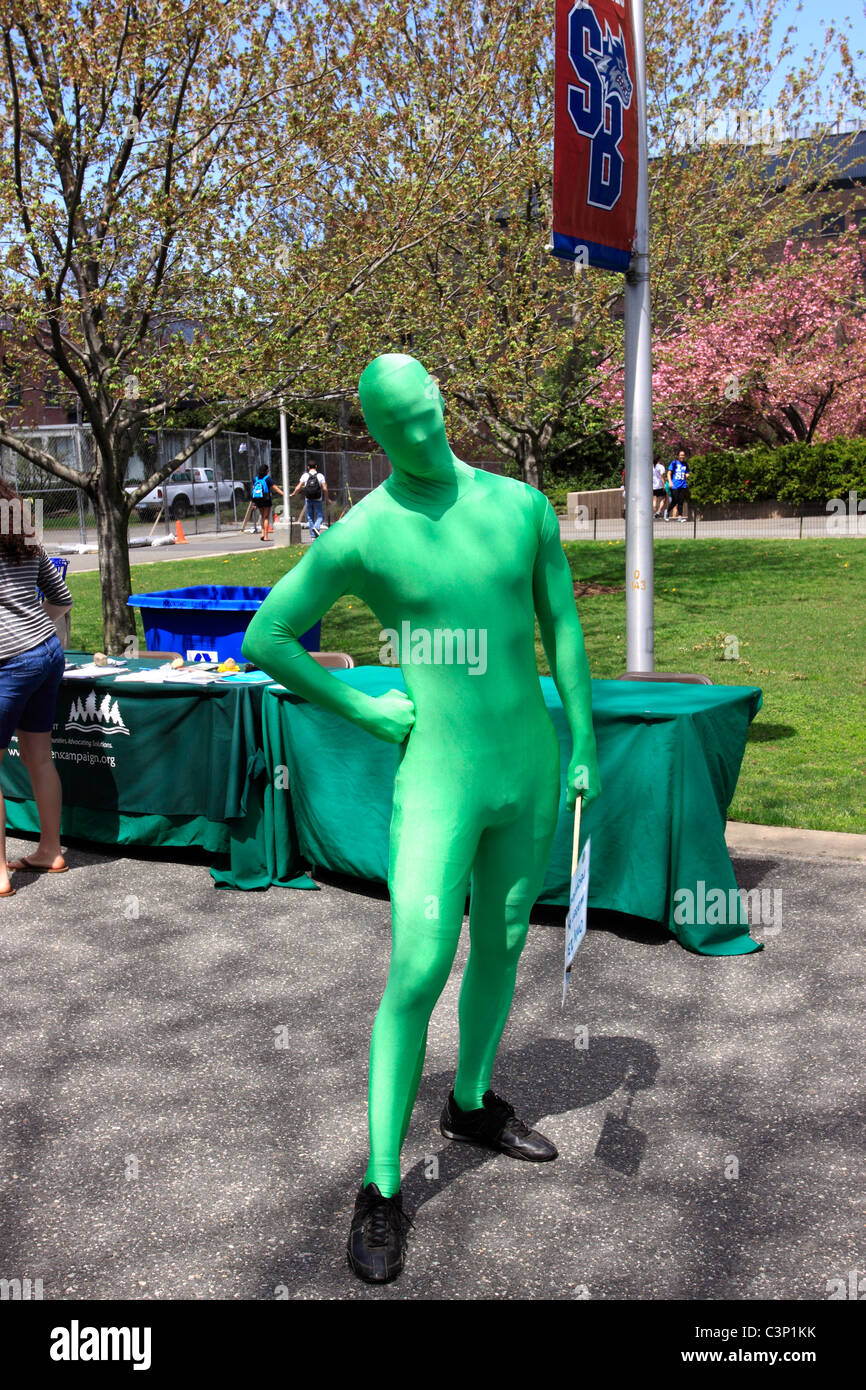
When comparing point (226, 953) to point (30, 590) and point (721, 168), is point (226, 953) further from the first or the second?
point (721, 168)

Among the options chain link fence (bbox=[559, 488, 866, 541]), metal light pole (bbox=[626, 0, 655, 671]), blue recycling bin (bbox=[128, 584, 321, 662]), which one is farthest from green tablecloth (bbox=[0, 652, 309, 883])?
chain link fence (bbox=[559, 488, 866, 541])

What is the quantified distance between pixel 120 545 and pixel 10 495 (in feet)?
19.8

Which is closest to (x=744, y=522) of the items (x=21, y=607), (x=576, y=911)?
(x=21, y=607)

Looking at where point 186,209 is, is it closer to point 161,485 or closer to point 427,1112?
point 427,1112

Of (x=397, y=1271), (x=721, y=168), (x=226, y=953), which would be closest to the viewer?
(x=397, y=1271)

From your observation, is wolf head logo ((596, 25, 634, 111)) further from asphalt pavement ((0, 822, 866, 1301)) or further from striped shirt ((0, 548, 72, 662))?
asphalt pavement ((0, 822, 866, 1301))

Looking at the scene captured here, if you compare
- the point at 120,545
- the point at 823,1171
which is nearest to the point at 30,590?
the point at 823,1171

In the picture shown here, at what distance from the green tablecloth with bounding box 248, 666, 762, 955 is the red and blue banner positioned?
9.44 feet

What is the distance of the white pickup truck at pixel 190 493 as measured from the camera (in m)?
33.6

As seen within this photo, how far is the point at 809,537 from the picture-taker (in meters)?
23.3

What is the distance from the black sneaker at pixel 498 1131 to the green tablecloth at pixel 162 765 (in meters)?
2.83

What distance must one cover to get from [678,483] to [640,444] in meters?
20.9

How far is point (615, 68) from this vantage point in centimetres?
746

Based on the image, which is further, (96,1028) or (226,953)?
(226,953)
